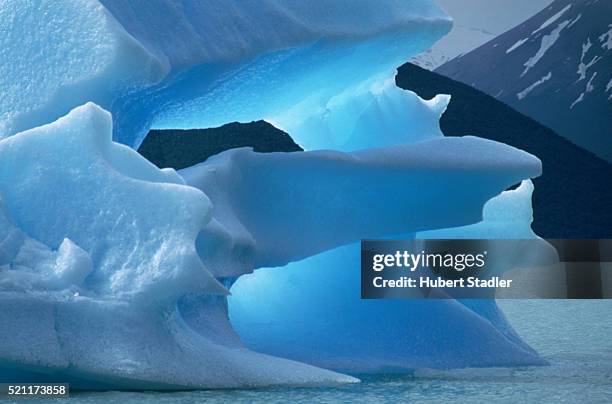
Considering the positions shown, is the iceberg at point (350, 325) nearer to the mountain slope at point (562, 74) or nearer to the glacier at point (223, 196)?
the glacier at point (223, 196)

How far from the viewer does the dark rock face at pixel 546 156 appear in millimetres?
29328

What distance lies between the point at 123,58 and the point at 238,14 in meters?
1.14

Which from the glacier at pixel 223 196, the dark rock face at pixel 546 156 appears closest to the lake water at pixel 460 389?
the glacier at pixel 223 196

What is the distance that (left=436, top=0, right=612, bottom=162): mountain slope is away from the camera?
28.6m

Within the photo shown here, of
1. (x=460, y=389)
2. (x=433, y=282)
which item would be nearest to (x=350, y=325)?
(x=433, y=282)

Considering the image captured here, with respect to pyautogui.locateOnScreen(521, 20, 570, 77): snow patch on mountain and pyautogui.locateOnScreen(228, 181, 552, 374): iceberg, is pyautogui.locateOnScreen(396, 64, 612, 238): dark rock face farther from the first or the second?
pyautogui.locateOnScreen(228, 181, 552, 374): iceberg

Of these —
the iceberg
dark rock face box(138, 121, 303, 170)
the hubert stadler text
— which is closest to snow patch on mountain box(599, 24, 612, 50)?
dark rock face box(138, 121, 303, 170)

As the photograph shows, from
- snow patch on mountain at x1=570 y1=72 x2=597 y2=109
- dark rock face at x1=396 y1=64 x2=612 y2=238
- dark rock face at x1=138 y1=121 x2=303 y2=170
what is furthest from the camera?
dark rock face at x1=396 y1=64 x2=612 y2=238

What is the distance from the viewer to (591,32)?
96.6 ft

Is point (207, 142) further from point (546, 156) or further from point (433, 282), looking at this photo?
point (433, 282)

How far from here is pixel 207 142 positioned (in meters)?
27.6

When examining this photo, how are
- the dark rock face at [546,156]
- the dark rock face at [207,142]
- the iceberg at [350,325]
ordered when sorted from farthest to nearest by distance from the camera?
the dark rock face at [546,156] → the dark rock face at [207,142] → the iceberg at [350,325]

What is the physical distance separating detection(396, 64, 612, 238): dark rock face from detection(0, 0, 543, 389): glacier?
2098 cm

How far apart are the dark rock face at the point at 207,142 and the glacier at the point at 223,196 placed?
745 inches
